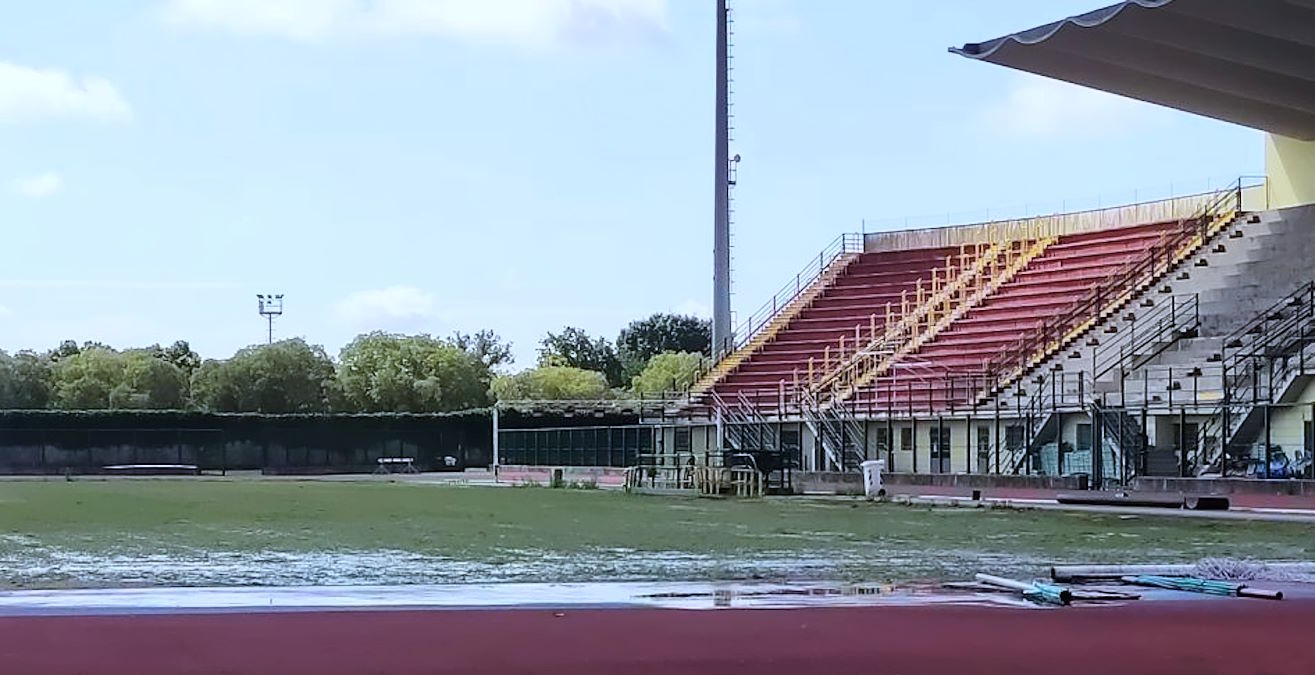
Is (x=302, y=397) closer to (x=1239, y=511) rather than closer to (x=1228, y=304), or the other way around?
Result: (x=1228, y=304)

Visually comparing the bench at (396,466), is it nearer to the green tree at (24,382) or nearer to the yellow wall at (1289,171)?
the green tree at (24,382)

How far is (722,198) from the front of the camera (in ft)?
218

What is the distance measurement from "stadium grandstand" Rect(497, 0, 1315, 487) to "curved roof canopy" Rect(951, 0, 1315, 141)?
0.08 metres

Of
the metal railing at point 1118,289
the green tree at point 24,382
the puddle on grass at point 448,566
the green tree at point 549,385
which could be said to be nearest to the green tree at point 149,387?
the green tree at point 24,382

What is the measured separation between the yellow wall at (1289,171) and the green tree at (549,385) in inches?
2441

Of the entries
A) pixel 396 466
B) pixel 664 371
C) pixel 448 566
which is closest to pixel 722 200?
pixel 396 466

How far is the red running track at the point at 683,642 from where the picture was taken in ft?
29.8

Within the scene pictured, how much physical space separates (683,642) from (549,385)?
102852mm

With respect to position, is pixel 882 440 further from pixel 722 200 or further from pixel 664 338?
pixel 664 338

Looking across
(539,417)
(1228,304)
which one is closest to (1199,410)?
(1228,304)

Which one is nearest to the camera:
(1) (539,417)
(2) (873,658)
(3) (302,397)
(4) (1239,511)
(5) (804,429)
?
(2) (873,658)

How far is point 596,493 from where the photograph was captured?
41.2 meters

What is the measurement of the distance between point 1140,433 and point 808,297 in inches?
1060

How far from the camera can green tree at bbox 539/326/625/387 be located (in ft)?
488
